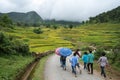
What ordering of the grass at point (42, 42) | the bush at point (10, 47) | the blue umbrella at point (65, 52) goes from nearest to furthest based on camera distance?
the grass at point (42, 42) < the blue umbrella at point (65, 52) < the bush at point (10, 47)

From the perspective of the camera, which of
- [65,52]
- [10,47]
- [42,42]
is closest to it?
[65,52]

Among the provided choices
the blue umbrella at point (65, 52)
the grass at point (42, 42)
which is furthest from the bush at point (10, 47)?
the blue umbrella at point (65, 52)

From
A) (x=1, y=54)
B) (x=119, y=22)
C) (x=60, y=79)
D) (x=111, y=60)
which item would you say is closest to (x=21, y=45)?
(x=1, y=54)

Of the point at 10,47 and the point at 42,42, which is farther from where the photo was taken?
the point at 42,42

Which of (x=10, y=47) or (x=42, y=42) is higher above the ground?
(x=10, y=47)

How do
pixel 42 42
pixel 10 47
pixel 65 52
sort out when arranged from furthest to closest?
pixel 42 42
pixel 10 47
pixel 65 52

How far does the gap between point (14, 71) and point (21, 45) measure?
1848 cm

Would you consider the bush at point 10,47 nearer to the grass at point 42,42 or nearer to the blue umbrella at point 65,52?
the grass at point 42,42

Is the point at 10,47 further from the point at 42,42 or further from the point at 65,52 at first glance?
the point at 42,42

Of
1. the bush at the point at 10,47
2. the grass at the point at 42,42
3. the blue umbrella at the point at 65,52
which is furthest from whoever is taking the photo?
the bush at the point at 10,47

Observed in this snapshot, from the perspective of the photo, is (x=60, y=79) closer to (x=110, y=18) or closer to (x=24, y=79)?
(x=24, y=79)

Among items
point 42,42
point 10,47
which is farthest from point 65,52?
point 42,42

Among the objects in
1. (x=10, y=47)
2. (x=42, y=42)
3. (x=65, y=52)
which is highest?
(x=65, y=52)

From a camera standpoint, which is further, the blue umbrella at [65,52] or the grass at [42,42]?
the blue umbrella at [65,52]
